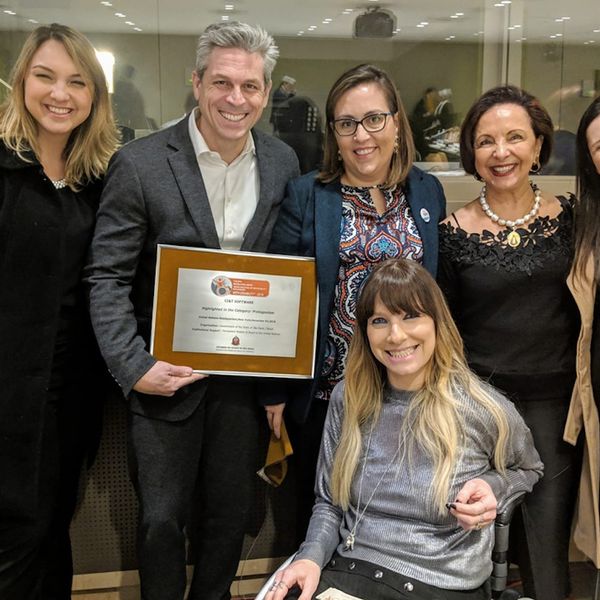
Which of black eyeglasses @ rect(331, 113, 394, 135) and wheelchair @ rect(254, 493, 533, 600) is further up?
black eyeglasses @ rect(331, 113, 394, 135)

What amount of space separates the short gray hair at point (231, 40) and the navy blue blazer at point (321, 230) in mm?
417

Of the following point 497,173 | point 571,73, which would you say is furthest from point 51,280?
point 571,73

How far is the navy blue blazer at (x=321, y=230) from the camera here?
214 centimetres

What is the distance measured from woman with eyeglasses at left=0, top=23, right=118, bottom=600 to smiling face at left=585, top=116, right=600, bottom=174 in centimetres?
147

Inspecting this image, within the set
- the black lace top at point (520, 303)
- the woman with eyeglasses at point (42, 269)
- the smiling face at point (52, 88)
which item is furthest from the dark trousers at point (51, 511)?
the black lace top at point (520, 303)

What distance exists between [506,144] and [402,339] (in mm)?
724

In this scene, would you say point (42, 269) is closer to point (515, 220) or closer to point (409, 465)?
point (409, 465)

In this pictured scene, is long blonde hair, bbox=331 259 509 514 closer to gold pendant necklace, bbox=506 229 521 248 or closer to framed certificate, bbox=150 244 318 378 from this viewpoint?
framed certificate, bbox=150 244 318 378

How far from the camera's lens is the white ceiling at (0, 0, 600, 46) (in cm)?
389

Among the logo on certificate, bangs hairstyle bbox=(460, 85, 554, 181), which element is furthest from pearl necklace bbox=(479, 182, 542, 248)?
the logo on certificate

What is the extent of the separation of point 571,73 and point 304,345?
9.63ft

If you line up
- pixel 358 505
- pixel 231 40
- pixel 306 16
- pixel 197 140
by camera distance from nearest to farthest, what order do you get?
pixel 358 505
pixel 231 40
pixel 197 140
pixel 306 16

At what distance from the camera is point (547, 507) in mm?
2205

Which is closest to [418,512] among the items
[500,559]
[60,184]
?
[500,559]
